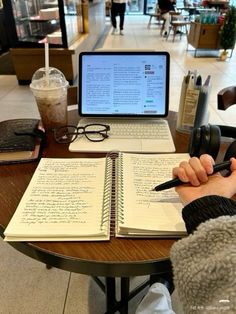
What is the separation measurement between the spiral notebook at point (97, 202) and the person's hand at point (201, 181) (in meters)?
0.07

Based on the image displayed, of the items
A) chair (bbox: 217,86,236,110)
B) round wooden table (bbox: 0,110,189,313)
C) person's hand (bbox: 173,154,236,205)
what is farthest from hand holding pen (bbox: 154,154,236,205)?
chair (bbox: 217,86,236,110)

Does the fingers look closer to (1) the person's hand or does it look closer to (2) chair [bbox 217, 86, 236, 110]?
(1) the person's hand

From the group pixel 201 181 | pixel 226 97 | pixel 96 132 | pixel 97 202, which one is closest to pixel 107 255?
pixel 97 202

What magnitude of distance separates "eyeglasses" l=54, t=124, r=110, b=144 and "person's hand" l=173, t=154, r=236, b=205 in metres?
0.46

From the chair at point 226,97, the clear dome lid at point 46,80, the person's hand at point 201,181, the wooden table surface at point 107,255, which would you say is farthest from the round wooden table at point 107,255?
the chair at point 226,97

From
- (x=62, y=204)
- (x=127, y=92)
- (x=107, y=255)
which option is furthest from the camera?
(x=127, y=92)

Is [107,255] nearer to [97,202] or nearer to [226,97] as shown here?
[97,202]

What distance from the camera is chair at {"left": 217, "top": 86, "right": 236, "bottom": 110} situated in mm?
1257

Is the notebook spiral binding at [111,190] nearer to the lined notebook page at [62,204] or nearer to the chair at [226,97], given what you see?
the lined notebook page at [62,204]

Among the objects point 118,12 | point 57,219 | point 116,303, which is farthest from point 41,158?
point 118,12

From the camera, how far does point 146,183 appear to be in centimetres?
74

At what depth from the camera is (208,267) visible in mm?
400

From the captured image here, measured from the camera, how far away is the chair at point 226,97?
1257 mm

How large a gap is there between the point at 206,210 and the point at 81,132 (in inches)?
25.8
